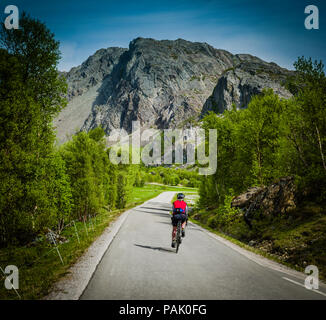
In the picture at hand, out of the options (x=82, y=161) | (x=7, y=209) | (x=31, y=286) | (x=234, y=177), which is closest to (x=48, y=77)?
(x=7, y=209)

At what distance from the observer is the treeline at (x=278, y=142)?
1172 cm

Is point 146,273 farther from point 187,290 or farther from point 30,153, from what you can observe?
point 30,153

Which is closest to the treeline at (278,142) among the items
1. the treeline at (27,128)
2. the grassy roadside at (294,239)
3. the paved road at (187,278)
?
the grassy roadside at (294,239)

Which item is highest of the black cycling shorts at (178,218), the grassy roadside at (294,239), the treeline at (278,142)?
the treeline at (278,142)

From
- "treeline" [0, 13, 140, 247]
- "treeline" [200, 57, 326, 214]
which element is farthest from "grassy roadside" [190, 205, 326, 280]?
"treeline" [0, 13, 140, 247]

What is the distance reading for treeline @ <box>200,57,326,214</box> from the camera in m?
11.7

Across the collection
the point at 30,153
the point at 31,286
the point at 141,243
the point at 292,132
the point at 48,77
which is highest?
the point at 48,77

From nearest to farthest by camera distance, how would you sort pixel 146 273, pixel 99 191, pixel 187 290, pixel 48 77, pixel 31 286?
pixel 187 290 < pixel 31 286 < pixel 146 273 < pixel 48 77 < pixel 99 191

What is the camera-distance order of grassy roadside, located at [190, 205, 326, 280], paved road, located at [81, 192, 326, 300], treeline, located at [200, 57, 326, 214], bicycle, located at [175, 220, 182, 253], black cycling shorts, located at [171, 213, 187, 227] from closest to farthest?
paved road, located at [81, 192, 326, 300] < grassy roadside, located at [190, 205, 326, 280] < bicycle, located at [175, 220, 182, 253] < black cycling shorts, located at [171, 213, 187, 227] < treeline, located at [200, 57, 326, 214]

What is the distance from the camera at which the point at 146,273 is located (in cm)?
603

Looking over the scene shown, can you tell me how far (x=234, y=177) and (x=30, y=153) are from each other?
1737cm

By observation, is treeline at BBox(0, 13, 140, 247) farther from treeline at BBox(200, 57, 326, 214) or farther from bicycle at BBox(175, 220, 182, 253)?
treeline at BBox(200, 57, 326, 214)

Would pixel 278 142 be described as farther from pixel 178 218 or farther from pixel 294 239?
pixel 178 218

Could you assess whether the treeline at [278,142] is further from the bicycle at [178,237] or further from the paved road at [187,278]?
the bicycle at [178,237]
